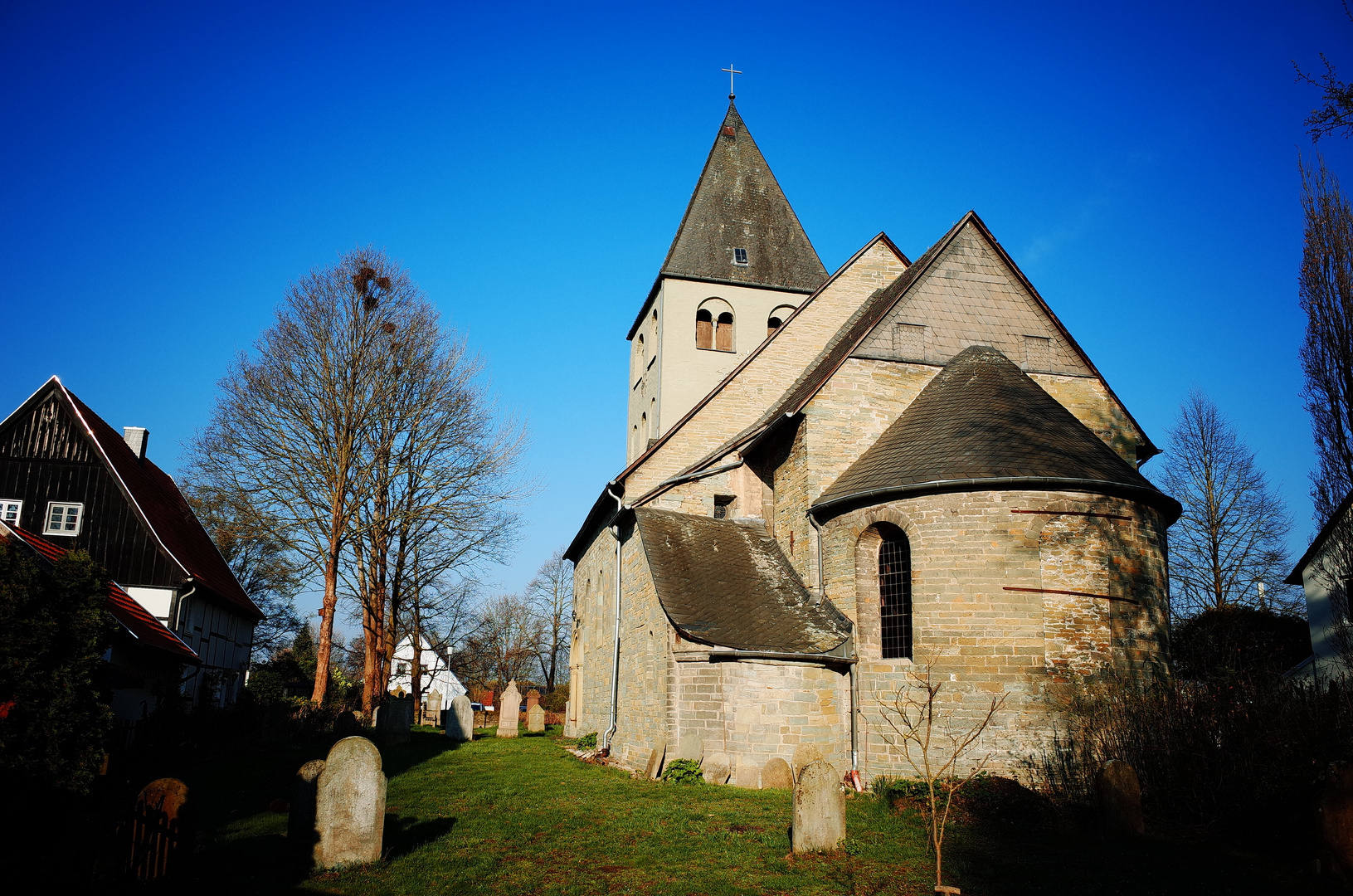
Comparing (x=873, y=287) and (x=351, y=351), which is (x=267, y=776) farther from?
(x=873, y=287)

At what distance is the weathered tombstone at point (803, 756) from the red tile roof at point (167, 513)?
1624 cm

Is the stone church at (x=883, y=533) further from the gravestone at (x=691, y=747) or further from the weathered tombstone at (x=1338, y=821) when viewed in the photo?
the weathered tombstone at (x=1338, y=821)

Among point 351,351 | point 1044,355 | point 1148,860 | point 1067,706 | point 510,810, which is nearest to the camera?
point 1148,860

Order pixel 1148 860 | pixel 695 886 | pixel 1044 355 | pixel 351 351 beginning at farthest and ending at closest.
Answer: pixel 351 351, pixel 1044 355, pixel 1148 860, pixel 695 886

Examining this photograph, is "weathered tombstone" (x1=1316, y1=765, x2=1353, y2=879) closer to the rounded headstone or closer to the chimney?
the rounded headstone

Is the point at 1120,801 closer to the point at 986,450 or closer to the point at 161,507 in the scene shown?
the point at 986,450

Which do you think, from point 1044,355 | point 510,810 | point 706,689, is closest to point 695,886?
point 510,810

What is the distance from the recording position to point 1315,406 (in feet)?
50.2

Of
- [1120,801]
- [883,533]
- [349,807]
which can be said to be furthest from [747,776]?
[349,807]

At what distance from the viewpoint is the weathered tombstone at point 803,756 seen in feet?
45.2

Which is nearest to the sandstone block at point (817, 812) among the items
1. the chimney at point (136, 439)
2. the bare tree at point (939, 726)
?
the bare tree at point (939, 726)

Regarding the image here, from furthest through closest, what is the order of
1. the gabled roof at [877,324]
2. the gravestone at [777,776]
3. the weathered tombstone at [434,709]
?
the weathered tombstone at [434,709]
the gabled roof at [877,324]
the gravestone at [777,776]

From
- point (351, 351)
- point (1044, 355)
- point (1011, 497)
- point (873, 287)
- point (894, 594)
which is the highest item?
point (873, 287)

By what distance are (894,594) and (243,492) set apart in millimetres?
17393
